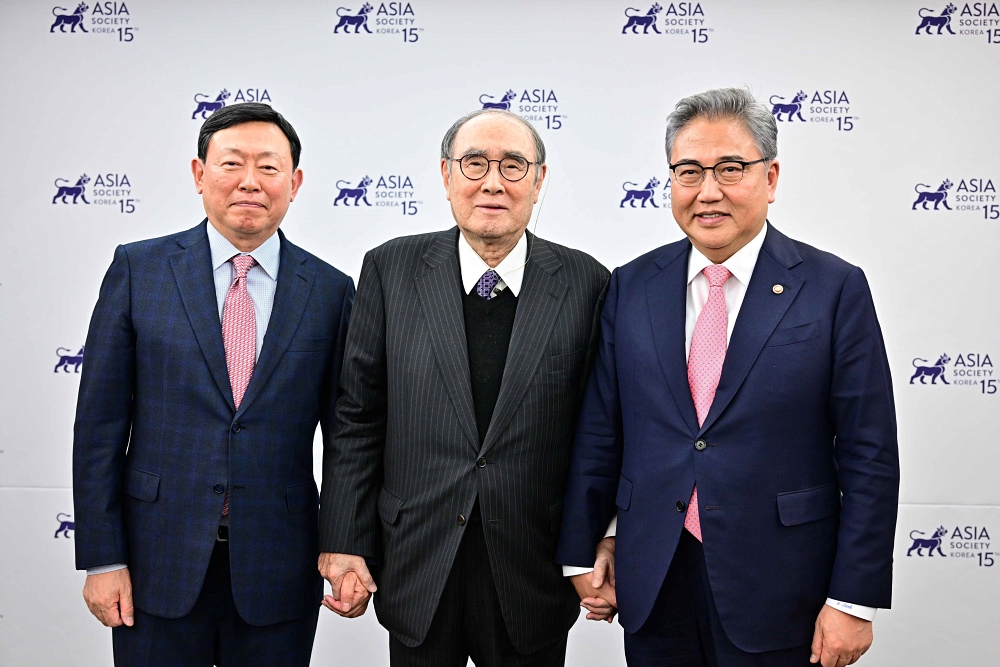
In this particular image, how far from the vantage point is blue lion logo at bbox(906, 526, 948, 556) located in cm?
318

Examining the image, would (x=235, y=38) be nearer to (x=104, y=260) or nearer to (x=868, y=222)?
(x=104, y=260)

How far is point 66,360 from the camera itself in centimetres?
333

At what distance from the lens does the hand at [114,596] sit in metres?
1.83

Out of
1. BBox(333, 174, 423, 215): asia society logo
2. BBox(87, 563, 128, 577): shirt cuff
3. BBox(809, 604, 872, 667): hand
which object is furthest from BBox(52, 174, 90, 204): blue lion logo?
BBox(809, 604, 872, 667): hand

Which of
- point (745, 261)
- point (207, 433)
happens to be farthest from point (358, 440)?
point (745, 261)

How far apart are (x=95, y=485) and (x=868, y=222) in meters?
2.77

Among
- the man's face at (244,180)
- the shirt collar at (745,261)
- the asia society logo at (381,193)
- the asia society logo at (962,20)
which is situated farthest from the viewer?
the asia society logo at (381,193)

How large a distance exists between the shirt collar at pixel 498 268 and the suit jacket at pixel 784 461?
0.37 m

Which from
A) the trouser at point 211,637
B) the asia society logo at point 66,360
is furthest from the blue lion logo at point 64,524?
the trouser at point 211,637

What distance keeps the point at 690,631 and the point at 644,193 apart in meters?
1.90

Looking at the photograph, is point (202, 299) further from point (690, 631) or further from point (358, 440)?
point (690, 631)

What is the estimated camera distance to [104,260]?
10.9ft

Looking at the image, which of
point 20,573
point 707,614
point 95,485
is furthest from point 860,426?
point 20,573

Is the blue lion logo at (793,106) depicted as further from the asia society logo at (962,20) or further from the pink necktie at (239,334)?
the pink necktie at (239,334)
